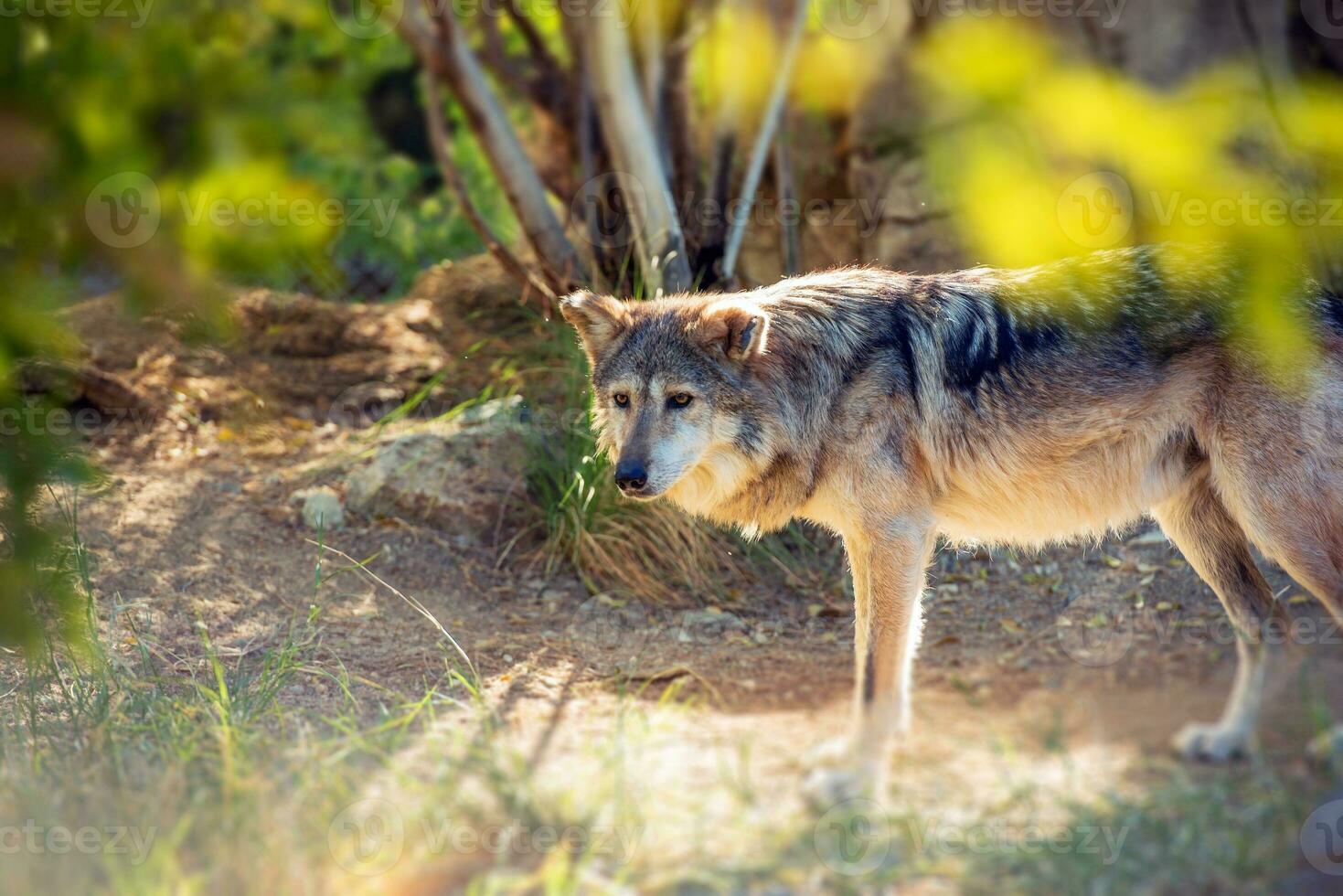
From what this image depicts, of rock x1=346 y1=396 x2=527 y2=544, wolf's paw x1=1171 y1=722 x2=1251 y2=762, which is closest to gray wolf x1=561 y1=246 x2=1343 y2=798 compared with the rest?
wolf's paw x1=1171 y1=722 x2=1251 y2=762

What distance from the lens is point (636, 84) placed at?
8.09 m

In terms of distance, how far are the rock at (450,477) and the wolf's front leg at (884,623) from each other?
2.87m

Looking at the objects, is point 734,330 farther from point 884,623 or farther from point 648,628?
point 648,628

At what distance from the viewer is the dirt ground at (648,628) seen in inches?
146

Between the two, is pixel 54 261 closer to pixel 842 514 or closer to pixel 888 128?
pixel 842 514

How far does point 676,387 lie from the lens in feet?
15.3

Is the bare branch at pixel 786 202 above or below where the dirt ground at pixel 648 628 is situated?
above

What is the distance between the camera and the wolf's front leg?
400 cm

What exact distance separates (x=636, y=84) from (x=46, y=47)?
21.7 feet

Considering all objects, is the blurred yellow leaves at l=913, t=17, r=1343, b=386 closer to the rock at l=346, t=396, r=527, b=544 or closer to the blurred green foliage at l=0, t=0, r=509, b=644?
the blurred green foliage at l=0, t=0, r=509, b=644

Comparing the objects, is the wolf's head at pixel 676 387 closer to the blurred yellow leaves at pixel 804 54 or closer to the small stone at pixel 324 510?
the small stone at pixel 324 510

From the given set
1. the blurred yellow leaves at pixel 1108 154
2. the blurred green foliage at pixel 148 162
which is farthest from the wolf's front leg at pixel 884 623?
the blurred green foliage at pixel 148 162

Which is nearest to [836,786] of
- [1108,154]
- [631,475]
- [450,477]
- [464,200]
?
[631,475]

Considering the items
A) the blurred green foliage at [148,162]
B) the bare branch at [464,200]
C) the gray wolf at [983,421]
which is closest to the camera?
the blurred green foliage at [148,162]
